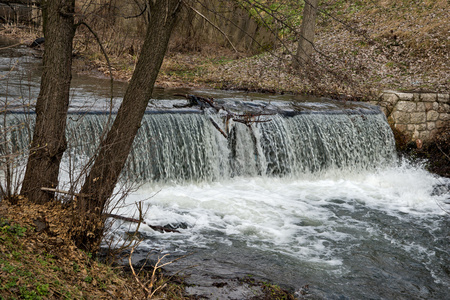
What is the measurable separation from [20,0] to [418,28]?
13.2m

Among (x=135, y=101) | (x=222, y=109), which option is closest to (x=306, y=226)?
(x=222, y=109)

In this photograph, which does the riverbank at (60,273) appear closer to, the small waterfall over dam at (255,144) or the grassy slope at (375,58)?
the small waterfall over dam at (255,144)

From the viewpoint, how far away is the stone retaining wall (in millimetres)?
10953

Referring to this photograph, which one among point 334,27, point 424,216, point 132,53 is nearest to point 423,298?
point 424,216

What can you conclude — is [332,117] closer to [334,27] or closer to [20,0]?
[20,0]

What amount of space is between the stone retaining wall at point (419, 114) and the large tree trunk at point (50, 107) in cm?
872

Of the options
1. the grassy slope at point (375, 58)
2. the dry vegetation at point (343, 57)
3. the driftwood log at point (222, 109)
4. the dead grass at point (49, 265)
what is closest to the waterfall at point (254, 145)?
the driftwood log at point (222, 109)

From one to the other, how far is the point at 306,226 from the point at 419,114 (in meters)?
5.90

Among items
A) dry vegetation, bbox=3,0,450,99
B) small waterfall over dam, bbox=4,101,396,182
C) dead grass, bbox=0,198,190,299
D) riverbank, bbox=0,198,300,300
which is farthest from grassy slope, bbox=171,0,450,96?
dead grass, bbox=0,198,190,299

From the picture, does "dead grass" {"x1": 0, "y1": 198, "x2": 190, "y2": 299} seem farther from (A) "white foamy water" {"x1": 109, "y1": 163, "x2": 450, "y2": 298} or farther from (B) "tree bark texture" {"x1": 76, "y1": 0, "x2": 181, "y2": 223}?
(A) "white foamy water" {"x1": 109, "y1": 163, "x2": 450, "y2": 298}

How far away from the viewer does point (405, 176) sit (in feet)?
33.2

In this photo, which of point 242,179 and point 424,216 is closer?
point 424,216

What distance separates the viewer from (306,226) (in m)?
6.68

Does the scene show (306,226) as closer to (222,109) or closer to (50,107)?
(222,109)
